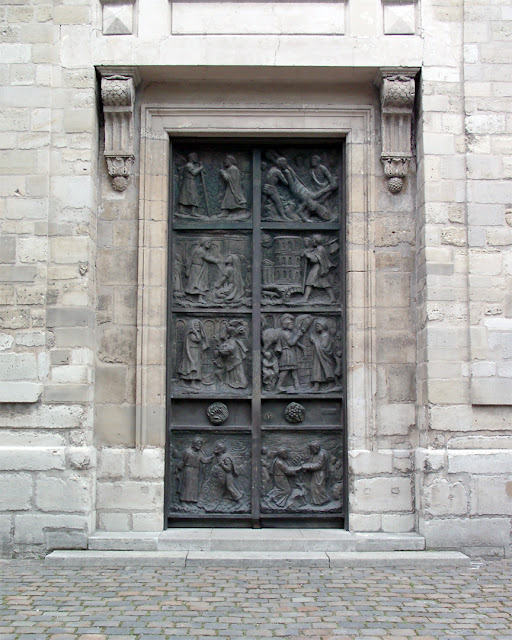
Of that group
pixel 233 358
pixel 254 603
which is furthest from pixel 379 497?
pixel 254 603

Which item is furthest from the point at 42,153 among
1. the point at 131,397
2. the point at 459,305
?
the point at 459,305

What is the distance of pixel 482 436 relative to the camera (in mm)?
7379

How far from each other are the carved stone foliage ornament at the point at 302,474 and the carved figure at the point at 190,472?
2.22 feet

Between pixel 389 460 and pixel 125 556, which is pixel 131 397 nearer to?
pixel 125 556

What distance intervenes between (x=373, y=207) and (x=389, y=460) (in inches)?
103

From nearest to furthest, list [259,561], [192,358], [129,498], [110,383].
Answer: [259,561]
[129,498]
[110,383]
[192,358]

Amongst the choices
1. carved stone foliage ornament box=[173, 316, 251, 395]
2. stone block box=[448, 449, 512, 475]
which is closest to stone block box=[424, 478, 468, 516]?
stone block box=[448, 449, 512, 475]

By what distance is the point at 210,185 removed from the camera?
8.23 meters

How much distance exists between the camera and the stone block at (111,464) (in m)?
7.59

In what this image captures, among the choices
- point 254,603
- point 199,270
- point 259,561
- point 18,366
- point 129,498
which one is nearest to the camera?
point 254,603

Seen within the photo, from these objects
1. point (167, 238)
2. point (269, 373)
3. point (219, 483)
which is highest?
point (167, 238)

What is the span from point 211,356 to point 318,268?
1482 millimetres

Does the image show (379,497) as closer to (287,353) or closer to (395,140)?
(287,353)

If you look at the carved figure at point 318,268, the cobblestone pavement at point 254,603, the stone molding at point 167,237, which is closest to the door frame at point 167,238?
the stone molding at point 167,237
